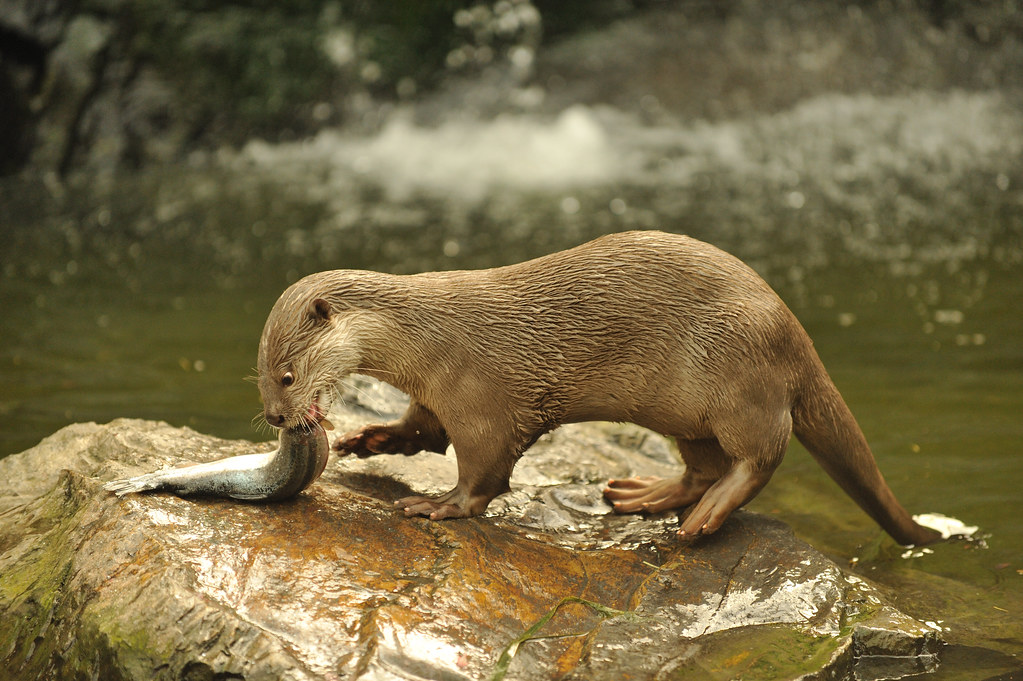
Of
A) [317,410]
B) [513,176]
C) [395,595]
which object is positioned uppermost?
[317,410]

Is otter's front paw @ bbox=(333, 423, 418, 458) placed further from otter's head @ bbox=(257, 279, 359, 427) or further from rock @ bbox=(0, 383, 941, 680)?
otter's head @ bbox=(257, 279, 359, 427)

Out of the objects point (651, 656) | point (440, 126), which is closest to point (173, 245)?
point (440, 126)

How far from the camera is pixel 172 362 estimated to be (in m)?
4.43

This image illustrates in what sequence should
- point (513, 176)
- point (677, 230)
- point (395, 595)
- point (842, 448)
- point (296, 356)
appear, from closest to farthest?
1. point (395, 595)
2. point (296, 356)
3. point (842, 448)
4. point (677, 230)
5. point (513, 176)

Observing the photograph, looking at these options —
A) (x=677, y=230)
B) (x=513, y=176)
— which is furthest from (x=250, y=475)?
(x=513, y=176)

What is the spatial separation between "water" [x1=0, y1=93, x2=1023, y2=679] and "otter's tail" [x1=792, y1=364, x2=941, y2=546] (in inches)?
6.9

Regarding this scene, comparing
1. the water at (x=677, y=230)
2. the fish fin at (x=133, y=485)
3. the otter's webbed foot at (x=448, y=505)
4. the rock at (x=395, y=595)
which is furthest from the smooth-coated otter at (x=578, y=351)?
the water at (x=677, y=230)

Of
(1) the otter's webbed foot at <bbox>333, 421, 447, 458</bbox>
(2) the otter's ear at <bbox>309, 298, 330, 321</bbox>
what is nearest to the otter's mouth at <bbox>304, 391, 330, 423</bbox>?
(2) the otter's ear at <bbox>309, 298, 330, 321</bbox>

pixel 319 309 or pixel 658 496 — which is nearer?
pixel 319 309

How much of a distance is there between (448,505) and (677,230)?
157 inches

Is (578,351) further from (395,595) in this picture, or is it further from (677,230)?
(677,230)

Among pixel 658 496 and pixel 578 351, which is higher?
pixel 578 351

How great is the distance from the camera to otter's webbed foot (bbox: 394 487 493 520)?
7.88ft

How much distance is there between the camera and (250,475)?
2297 millimetres
